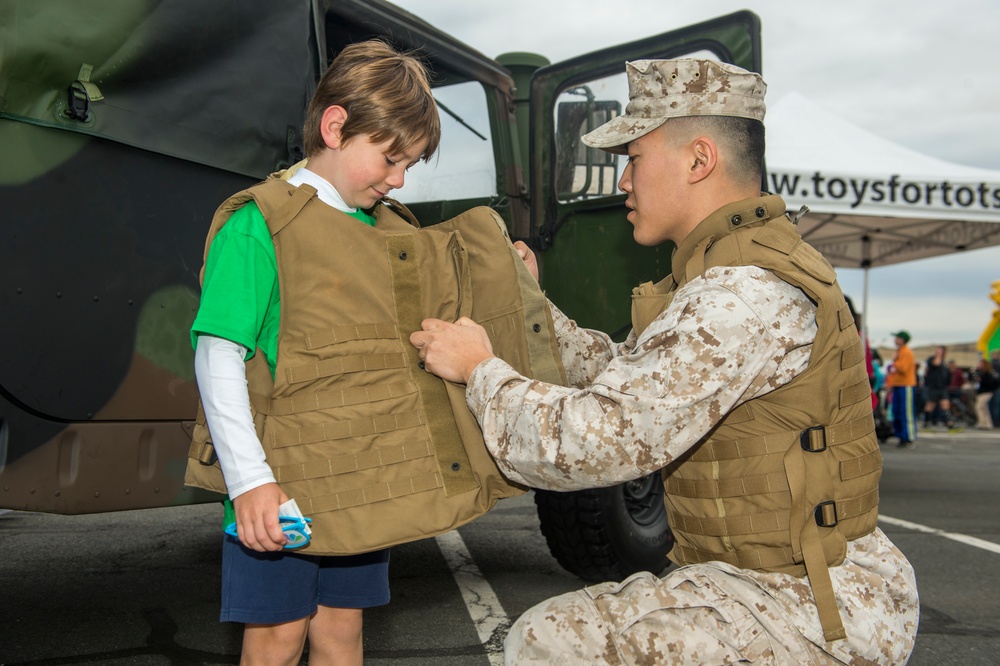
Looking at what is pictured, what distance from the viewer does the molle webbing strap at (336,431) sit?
1.63 metres

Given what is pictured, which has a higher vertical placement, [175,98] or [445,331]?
[175,98]

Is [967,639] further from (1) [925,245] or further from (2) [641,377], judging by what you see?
(1) [925,245]

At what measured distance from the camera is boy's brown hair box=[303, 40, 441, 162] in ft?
5.69

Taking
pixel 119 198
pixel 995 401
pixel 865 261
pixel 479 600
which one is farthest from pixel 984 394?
pixel 119 198

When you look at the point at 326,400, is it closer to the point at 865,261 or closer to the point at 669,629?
the point at 669,629

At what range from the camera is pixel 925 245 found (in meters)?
11.5

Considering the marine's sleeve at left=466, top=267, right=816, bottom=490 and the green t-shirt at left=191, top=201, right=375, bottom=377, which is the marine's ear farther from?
the green t-shirt at left=191, top=201, right=375, bottom=377

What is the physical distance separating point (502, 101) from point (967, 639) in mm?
3078

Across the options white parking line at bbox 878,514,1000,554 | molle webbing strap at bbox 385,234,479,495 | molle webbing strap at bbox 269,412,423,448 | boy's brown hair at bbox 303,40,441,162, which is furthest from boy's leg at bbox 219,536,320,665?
white parking line at bbox 878,514,1000,554

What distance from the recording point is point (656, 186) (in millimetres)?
1847

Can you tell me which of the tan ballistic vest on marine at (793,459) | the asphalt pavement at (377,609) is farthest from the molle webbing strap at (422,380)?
the asphalt pavement at (377,609)

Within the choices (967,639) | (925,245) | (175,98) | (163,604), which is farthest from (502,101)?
(925,245)

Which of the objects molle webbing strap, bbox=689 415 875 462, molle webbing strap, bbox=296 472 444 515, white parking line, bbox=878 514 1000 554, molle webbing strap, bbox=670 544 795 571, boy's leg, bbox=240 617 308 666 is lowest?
white parking line, bbox=878 514 1000 554

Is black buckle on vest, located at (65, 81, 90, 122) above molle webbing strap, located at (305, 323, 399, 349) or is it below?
above
